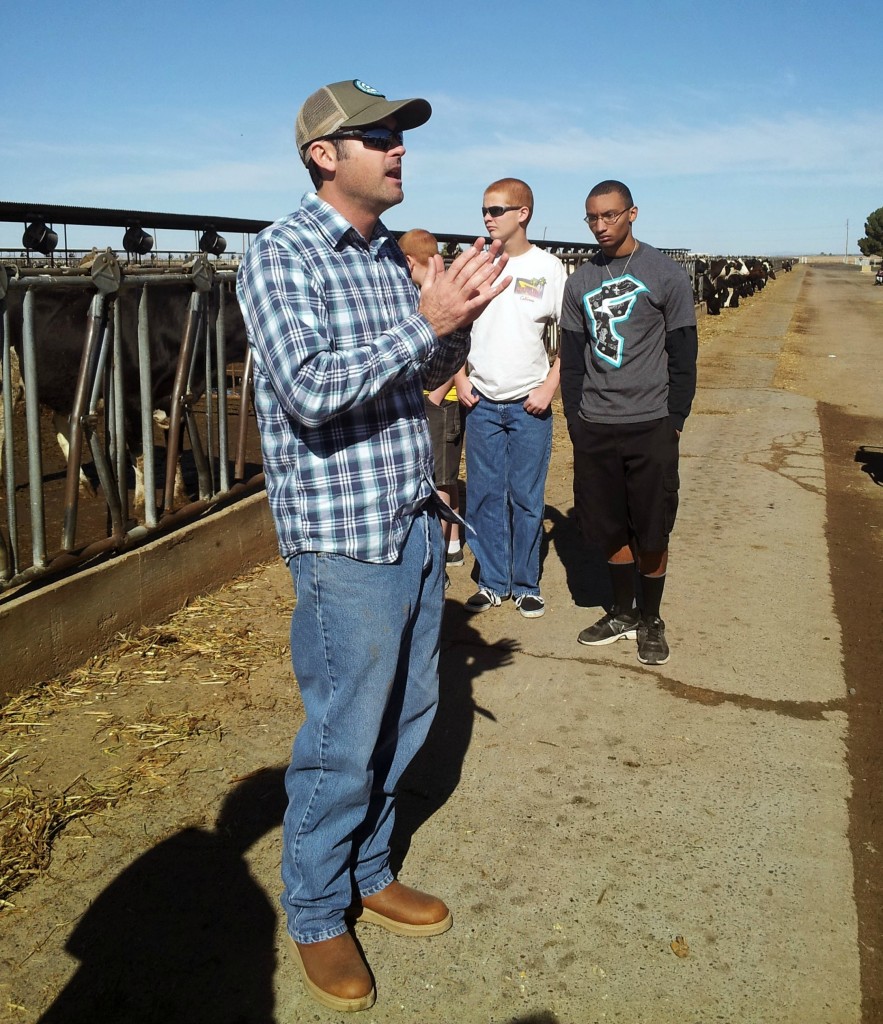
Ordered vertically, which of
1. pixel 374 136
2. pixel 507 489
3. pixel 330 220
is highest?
pixel 374 136

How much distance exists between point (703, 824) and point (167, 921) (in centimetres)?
165

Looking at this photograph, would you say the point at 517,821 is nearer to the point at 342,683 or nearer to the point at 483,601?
the point at 342,683

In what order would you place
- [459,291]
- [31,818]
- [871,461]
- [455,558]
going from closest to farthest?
1. [459,291]
2. [31,818]
3. [455,558]
4. [871,461]

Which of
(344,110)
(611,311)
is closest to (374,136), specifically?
(344,110)

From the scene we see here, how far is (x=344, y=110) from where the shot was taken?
224 centimetres

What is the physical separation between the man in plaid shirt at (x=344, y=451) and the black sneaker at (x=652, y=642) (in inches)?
85.8

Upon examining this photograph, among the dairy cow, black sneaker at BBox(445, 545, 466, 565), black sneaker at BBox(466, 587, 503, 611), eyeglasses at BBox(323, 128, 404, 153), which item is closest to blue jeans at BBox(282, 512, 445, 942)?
eyeglasses at BBox(323, 128, 404, 153)

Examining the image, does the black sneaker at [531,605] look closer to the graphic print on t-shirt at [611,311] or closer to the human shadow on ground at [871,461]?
the graphic print on t-shirt at [611,311]

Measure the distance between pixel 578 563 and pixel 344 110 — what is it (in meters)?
4.09

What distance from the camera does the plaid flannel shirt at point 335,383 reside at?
6.91 feet

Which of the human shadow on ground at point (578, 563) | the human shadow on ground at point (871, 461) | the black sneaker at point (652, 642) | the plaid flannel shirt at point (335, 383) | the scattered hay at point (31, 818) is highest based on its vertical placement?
the plaid flannel shirt at point (335, 383)

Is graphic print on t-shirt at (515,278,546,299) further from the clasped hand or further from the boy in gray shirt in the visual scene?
the clasped hand

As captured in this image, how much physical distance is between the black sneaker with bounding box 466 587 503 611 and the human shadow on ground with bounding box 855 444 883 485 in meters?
4.49

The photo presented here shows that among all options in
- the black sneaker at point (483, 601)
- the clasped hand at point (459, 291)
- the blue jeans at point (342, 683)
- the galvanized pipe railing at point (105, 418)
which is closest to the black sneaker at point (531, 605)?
→ the black sneaker at point (483, 601)
